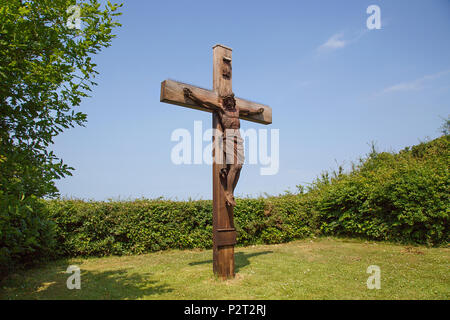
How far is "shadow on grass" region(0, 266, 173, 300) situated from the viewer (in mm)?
5336

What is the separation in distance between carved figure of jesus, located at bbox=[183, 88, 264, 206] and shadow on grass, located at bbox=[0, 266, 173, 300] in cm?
210

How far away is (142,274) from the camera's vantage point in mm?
6785

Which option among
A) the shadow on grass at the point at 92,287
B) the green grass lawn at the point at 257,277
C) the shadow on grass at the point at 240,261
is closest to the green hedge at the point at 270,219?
the green grass lawn at the point at 257,277


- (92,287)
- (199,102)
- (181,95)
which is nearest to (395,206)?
(199,102)

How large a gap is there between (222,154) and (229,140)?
0.96 feet

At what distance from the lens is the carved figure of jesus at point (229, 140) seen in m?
6.00

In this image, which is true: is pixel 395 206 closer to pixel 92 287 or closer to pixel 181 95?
pixel 181 95

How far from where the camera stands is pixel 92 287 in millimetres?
5859

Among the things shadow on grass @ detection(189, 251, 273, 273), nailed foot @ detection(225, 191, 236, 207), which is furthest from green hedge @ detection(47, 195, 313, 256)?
nailed foot @ detection(225, 191, 236, 207)

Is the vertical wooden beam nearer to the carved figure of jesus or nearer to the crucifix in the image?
the crucifix

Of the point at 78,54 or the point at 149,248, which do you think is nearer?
the point at 78,54
